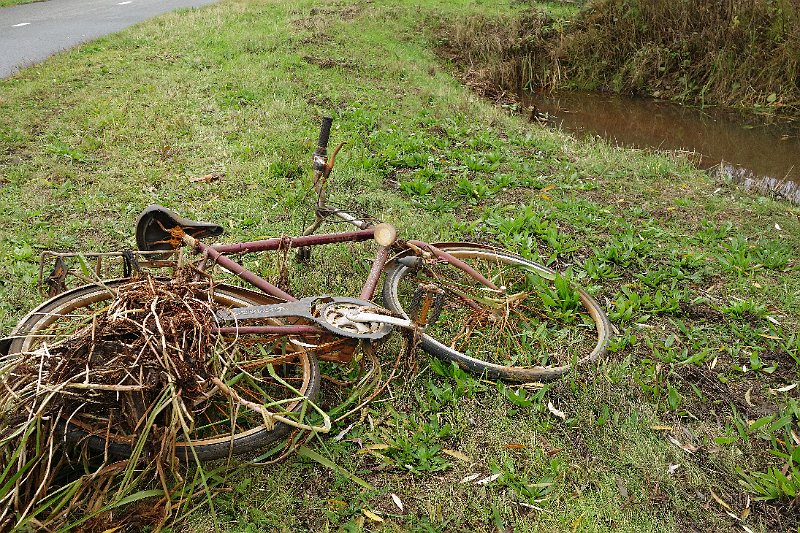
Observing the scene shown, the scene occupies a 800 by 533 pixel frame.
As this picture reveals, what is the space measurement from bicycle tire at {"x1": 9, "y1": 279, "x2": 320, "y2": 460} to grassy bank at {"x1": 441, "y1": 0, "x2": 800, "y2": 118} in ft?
28.7

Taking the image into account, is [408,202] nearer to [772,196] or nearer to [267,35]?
[772,196]

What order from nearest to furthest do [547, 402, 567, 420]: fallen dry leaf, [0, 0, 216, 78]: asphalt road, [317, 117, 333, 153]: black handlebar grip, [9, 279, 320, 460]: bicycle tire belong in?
[9, 279, 320, 460]: bicycle tire → [547, 402, 567, 420]: fallen dry leaf → [317, 117, 333, 153]: black handlebar grip → [0, 0, 216, 78]: asphalt road

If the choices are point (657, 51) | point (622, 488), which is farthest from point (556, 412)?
point (657, 51)

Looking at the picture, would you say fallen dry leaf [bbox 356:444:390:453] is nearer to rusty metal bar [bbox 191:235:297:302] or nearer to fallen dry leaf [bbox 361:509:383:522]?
fallen dry leaf [bbox 361:509:383:522]

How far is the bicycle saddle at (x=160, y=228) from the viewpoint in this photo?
3.17m

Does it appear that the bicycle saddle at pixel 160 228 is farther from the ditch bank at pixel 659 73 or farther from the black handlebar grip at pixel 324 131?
the ditch bank at pixel 659 73

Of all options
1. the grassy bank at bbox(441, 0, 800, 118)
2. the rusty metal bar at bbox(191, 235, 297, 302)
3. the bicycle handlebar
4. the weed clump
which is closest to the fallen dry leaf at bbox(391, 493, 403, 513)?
the weed clump

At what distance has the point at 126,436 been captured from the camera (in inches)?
94.5

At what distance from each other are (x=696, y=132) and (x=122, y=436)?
31.6ft

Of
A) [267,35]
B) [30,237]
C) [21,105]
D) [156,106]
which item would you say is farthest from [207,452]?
[267,35]

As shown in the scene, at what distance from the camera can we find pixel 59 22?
1177 centimetres

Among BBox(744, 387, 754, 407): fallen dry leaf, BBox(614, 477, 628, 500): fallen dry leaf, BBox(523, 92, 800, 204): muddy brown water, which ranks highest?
BBox(614, 477, 628, 500): fallen dry leaf

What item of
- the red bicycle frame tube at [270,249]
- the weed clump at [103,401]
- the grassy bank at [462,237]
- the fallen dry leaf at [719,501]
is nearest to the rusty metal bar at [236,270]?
the red bicycle frame tube at [270,249]

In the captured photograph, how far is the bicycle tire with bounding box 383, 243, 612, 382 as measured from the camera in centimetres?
339
